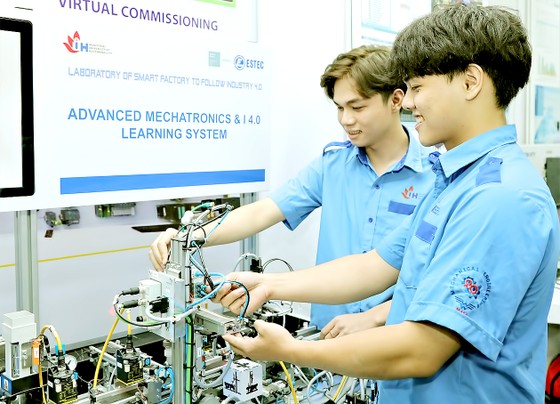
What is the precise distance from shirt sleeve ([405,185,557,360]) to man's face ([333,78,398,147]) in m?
0.92

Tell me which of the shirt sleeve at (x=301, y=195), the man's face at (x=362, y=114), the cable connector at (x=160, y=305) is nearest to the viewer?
the cable connector at (x=160, y=305)

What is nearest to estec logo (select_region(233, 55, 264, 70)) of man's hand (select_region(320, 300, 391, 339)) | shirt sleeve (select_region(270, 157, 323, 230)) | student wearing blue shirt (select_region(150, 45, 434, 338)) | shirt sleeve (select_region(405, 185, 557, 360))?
student wearing blue shirt (select_region(150, 45, 434, 338))

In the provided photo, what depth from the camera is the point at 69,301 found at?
9.73 ft

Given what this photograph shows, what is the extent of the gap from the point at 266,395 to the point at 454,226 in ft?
2.40

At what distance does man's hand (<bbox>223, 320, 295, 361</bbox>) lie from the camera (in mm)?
1019

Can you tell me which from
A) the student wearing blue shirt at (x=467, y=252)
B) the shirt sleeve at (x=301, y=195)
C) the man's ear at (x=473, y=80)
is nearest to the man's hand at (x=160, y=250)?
the student wearing blue shirt at (x=467, y=252)

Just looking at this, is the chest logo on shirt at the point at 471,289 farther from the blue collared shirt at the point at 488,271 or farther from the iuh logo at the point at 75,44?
the iuh logo at the point at 75,44

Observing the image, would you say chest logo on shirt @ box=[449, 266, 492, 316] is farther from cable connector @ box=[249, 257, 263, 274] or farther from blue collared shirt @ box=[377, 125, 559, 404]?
cable connector @ box=[249, 257, 263, 274]

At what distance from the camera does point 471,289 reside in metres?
0.88

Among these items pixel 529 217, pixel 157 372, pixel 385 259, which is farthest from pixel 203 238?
pixel 529 217

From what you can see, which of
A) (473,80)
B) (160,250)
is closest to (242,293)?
(160,250)

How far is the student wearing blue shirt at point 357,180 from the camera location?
1.78m

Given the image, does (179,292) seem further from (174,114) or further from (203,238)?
(174,114)

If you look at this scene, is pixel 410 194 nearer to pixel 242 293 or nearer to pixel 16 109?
pixel 242 293
